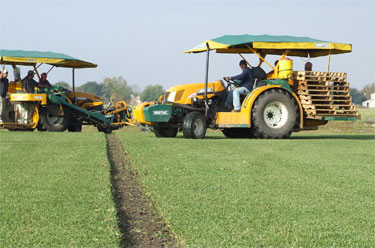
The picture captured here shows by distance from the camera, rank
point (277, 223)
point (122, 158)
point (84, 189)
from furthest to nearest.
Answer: point (122, 158) → point (84, 189) → point (277, 223)

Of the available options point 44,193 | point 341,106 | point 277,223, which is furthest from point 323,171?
point 341,106

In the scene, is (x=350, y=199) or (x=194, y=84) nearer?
(x=350, y=199)

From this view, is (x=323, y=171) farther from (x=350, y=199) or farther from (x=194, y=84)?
(x=194, y=84)

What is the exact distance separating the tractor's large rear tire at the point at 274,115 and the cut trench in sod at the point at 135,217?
5.89m

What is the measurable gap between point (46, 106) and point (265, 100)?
7.03 m

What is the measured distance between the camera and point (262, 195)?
5824 mm

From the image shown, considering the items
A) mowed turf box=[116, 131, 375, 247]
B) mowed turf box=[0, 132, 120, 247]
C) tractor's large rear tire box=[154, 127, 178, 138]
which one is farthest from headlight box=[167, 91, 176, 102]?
mowed turf box=[0, 132, 120, 247]

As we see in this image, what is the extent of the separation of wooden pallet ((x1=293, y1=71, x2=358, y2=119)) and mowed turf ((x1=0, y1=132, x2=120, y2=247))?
5.77 m

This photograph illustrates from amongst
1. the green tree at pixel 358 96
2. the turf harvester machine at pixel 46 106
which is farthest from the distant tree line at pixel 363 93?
the turf harvester machine at pixel 46 106

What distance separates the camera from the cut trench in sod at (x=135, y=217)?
14.1 ft

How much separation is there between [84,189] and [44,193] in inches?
16.6

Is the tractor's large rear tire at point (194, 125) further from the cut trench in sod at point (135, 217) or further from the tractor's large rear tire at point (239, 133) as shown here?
the cut trench in sod at point (135, 217)

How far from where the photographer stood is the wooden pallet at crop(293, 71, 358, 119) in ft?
43.2

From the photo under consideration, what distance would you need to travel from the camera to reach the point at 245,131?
47.5 ft
